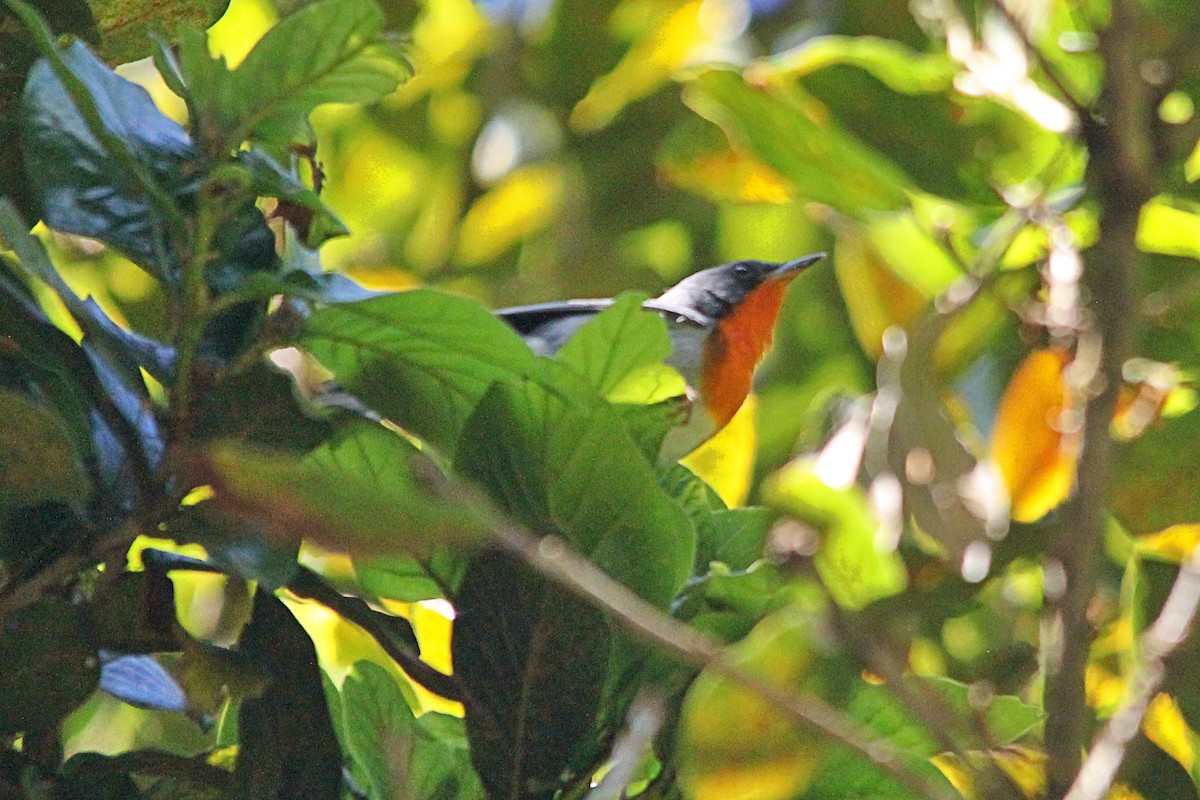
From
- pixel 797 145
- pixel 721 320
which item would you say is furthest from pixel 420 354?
pixel 721 320

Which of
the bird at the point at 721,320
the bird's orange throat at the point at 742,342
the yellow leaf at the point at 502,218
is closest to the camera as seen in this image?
the bird at the point at 721,320

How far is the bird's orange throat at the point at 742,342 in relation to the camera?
240 centimetres

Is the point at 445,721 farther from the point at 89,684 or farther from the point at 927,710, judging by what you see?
the point at 927,710

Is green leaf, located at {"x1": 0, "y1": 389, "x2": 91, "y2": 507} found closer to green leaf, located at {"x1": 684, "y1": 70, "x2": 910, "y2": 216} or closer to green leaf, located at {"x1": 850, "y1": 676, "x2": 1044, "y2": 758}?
green leaf, located at {"x1": 850, "y1": 676, "x2": 1044, "y2": 758}

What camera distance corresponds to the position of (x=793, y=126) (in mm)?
1539

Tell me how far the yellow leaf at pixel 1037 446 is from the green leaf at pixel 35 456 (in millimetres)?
1014

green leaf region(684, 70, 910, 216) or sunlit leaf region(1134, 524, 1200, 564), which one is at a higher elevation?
green leaf region(684, 70, 910, 216)

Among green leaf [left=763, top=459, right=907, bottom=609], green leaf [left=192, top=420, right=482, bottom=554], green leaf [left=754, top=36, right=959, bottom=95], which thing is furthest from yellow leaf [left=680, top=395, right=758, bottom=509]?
green leaf [left=192, top=420, right=482, bottom=554]

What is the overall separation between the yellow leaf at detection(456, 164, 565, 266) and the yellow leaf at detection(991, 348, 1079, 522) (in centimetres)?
127

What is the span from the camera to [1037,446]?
1.47 m

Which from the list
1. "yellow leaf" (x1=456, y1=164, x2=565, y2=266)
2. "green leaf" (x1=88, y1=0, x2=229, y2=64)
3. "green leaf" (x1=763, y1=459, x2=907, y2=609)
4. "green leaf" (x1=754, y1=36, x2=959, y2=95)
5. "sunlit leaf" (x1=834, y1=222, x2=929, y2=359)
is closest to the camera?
"green leaf" (x1=88, y1=0, x2=229, y2=64)

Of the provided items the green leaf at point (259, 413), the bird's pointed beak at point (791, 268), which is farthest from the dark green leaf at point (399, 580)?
the bird's pointed beak at point (791, 268)

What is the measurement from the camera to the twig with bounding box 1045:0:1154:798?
790 mm

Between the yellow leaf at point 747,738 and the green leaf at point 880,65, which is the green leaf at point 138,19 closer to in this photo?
the yellow leaf at point 747,738
